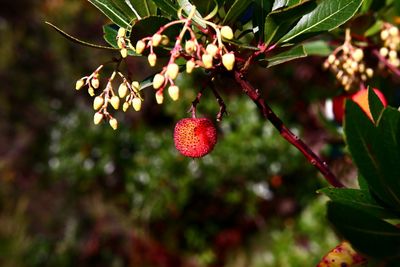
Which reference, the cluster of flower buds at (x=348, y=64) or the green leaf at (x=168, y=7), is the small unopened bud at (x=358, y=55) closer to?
the cluster of flower buds at (x=348, y=64)

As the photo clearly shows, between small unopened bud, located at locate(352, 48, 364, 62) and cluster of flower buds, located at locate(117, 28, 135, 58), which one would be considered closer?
cluster of flower buds, located at locate(117, 28, 135, 58)

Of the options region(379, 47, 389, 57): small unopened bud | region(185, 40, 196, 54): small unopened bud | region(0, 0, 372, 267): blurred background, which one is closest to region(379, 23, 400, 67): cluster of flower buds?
region(379, 47, 389, 57): small unopened bud

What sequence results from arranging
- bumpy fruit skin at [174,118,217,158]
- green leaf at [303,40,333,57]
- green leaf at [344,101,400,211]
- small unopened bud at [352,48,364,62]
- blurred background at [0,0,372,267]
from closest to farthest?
green leaf at [344,101,400,211] → bumpy fruit skin at [174,118,217,158] → small unopened bud at [352,48,364,62] → green leaf at [303,40,333,57] → blurred background at [0,0,372,267]

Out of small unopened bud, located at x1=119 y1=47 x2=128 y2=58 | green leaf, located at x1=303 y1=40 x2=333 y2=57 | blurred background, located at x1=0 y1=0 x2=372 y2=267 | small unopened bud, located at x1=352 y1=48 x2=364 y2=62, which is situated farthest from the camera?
blurred background, located at x1=0 y1=0 x2=372 y2=267

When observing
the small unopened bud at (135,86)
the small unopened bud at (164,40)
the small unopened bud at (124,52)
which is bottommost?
the small unopened bud at (135,86)

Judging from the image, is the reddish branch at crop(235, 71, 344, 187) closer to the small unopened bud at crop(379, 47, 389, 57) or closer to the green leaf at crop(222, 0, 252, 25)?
the green leaf at crop(222, 0, 252, 25)

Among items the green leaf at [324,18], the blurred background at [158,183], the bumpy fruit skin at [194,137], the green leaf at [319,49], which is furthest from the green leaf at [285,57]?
the blurred background at [158,183]

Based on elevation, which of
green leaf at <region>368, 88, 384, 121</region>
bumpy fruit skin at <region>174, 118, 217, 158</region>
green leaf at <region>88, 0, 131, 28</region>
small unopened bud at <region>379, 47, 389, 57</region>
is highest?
green leaf at <region>88, 0, 131, 28</region>

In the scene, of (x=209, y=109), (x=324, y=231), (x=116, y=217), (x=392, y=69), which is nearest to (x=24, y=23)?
(x=116, y=217)

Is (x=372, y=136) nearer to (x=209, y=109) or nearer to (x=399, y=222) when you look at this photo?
(x=399, y=222)
